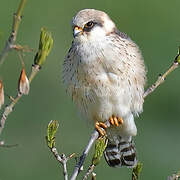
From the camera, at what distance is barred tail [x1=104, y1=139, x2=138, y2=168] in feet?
19.8

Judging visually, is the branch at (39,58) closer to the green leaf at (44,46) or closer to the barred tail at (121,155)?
the green leaf at (44,46)

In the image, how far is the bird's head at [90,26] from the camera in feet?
16.8

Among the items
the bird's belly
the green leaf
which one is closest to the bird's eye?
the bird's belly

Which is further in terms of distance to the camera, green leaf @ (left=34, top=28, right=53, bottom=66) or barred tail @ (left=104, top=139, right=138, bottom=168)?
barred tail @ (left=104, top=139, right=138, bottom=168)

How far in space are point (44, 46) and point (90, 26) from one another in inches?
83.7

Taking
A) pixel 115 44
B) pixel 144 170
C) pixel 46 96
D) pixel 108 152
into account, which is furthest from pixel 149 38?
pixel 115 44

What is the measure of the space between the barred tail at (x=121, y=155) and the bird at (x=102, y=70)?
528 mm

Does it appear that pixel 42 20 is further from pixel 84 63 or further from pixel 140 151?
pixel 84 63

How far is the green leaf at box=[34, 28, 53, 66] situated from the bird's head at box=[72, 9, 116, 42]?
2.02 metres

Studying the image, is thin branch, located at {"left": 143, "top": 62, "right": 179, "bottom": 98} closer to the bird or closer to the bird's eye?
the bird

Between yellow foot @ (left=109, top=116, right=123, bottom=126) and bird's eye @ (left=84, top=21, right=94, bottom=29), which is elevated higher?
bird's eye @ (left=84, top=21, right=94, bottom=29)

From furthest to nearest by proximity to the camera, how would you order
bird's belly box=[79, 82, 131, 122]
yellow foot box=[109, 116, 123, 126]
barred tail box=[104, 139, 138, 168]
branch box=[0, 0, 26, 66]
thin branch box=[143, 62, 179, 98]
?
barred tail box=[104, 139, 138, 168], yellow foot box=[109, 116, 123, 126], bird's belly box=[79, 82, 131, 122], thin branch box=[143, 62, 179, 98], branch box=[0, 0, 26, 66]

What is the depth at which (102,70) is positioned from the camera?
521cm

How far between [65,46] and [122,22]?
54.1 inches
